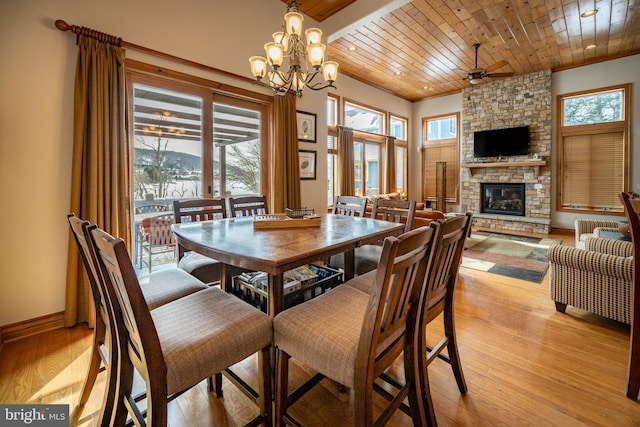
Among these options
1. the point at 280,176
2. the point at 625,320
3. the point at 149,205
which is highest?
the point at 280,176

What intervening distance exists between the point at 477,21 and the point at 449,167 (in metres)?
4.12

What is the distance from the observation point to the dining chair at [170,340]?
886 mm

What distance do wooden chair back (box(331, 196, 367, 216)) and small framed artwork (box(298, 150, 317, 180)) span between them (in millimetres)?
1301

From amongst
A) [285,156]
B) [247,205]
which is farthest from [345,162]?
[247,205]

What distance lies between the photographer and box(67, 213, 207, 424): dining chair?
113 cm

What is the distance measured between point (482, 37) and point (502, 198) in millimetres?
3840

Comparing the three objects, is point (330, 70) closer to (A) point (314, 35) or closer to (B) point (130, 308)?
(A) point (314, 35)

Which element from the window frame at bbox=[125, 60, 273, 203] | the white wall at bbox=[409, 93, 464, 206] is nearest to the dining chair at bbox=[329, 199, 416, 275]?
the window frame at bbox=[125, 60, 273, 203]

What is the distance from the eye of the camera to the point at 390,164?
721 centimetres

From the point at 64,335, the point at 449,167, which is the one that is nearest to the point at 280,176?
the point at 64,335

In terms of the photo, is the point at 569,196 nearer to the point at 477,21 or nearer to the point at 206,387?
the point at 477,21

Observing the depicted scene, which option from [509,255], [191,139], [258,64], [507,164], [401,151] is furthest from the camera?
[401,151]

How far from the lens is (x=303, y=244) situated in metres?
1.45

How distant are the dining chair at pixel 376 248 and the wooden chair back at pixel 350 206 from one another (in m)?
0.15
